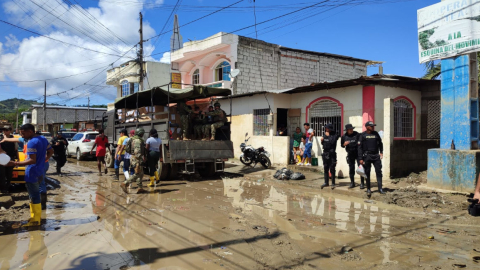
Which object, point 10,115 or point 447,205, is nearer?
point 447,205

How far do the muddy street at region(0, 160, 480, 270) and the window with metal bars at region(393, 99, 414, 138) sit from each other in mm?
5580

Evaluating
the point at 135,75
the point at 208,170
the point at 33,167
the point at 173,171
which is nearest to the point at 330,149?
the point at 208,170

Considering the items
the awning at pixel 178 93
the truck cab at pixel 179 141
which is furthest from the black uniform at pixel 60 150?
the awning at pixel 178 93

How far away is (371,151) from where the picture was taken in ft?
27.6

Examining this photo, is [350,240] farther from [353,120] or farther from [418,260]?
[353,120]

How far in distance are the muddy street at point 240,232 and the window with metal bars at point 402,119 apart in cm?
558

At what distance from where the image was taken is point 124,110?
1426 cm

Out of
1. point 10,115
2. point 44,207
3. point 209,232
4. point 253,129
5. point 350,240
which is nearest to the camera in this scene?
point 350,240

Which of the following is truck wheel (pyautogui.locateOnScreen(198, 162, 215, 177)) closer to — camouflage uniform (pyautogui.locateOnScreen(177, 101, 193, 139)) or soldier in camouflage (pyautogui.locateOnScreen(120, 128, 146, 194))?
camouflage uniform (pyautogui.locateOnScreen(177, 101, 193, 139))

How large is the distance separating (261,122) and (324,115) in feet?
10.4

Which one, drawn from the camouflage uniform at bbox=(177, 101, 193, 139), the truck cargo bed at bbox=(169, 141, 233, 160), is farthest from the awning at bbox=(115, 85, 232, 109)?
the truck cargo bed at bbox=(169, 141, 233, 160)

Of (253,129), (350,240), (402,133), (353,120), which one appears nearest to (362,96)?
(353,120)

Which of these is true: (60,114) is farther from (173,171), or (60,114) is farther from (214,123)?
(214,123)

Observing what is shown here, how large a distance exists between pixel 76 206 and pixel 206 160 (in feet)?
15.2
